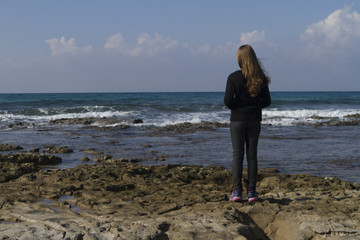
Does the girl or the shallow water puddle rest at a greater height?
the girl

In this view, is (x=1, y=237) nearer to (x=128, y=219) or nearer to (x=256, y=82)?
(x=128, y=219)

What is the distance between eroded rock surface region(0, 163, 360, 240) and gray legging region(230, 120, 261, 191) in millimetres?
322

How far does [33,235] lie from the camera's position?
11.0 ft

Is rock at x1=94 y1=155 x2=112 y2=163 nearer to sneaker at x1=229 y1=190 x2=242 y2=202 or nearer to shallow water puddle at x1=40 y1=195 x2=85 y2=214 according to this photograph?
shallow water puddle at x1=40 y1=195 x2=85 y2=214

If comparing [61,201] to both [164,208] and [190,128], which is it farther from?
[190,128]

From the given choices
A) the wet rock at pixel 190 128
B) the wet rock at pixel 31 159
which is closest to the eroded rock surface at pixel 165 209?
the wet rock at pixel 31 159

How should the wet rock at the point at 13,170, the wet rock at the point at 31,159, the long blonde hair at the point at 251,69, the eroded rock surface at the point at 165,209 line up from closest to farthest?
the eroded rock surface at the point at 165,209, the long blonde hair at the point at 251,69, the wet rock at the point at 13,170, the wet rock at the point at 31,159

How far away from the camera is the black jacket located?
14.1ft

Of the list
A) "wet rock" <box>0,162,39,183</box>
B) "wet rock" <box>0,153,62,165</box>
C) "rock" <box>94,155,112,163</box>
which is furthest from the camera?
"rock" <box>94,155,112,163</box>

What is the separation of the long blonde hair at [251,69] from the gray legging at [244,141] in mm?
381

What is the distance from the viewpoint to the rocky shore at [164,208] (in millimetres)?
3578

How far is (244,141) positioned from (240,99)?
1.77ft

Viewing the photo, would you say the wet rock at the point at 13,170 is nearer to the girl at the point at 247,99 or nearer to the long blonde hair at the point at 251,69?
the girl at the point at 247,99

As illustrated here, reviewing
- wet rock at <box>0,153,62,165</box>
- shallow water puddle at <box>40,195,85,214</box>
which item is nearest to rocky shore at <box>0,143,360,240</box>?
shallow water puddle at <box>40,195,85,214</box>
